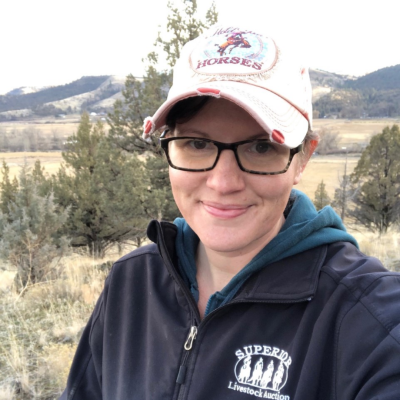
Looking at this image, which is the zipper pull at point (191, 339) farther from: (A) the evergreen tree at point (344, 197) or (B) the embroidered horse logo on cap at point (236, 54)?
(A) the evergreen tree at point (344, 197)

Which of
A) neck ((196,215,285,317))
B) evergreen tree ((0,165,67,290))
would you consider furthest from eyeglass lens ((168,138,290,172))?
evergreen tree ((0,165,67,290))

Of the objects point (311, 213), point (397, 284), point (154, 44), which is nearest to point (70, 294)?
point (311, 213)

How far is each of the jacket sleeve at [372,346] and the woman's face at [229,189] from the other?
14.6 inches

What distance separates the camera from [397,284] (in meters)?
0.98

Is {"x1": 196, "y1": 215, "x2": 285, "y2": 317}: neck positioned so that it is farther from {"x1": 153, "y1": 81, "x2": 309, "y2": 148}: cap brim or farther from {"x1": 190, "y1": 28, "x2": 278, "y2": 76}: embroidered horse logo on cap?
{"x1": 190, "y1": 28, "x2": 278, "y2": 76}: embroidered horse logo on cap

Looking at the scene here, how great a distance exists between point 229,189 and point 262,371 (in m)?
0.53

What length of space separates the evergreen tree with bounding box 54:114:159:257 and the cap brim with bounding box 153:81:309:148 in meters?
6.71

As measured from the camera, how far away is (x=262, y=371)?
1.04 metres

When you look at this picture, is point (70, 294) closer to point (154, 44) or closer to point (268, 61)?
point (268, 61)

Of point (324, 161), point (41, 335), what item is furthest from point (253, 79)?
point (324, 161)

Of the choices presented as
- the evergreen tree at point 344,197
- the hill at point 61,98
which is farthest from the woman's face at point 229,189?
the hill at point 61,98

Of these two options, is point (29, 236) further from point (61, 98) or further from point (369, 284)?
point (61, 98)

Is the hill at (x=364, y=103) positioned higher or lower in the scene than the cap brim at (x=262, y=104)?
higher

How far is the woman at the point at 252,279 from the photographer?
3.10ft
